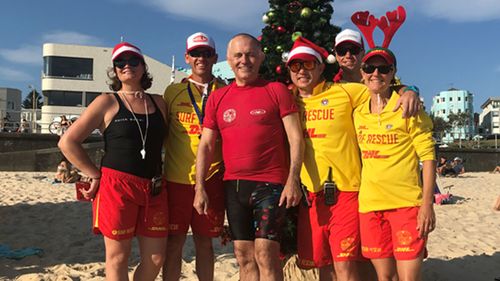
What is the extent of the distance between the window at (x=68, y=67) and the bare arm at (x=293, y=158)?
43.1 m

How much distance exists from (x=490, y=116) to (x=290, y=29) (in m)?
111

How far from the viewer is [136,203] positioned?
3.48 meters

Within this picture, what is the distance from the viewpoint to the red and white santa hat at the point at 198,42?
12.8ft

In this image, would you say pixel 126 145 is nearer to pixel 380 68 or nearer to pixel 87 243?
pixel 380 68

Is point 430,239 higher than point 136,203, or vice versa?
point 136,203

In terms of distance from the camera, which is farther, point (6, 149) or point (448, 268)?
point (6, 149)

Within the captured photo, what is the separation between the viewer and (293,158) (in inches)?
130

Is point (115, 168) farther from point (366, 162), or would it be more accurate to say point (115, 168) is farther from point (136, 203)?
point (366, 162)

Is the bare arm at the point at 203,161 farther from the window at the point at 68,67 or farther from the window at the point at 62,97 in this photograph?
the window at the point at 68,67

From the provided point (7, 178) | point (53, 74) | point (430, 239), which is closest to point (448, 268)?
point (430, 239)

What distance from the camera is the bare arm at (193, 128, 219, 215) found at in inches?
138

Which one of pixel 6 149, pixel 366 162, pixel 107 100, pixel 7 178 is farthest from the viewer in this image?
pixel 6 149

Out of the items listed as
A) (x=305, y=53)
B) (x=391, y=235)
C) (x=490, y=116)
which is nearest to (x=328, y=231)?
(x=391, y=235)

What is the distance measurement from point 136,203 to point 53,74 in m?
43.5
